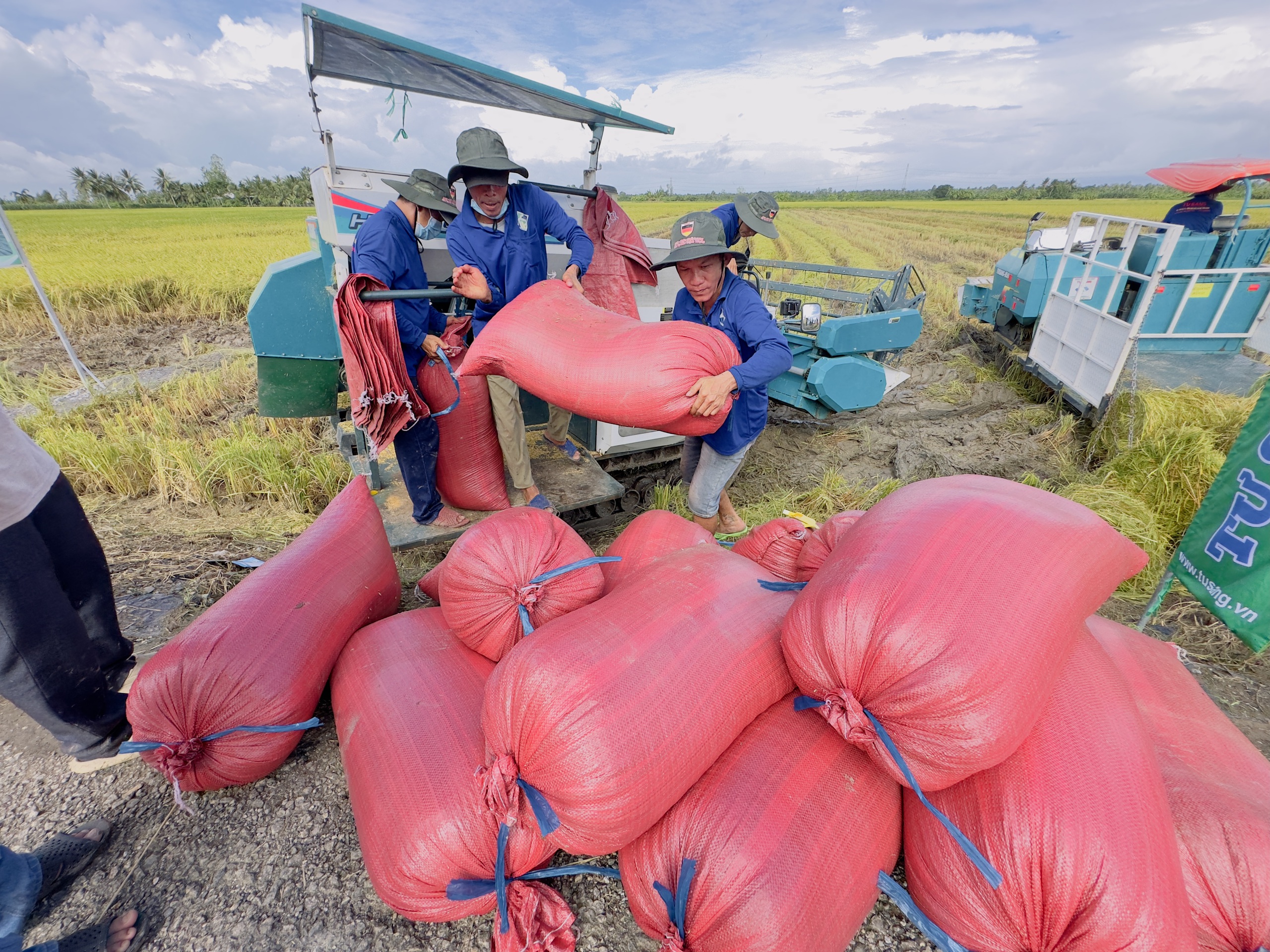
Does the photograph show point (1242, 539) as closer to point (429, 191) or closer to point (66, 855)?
point (429, 191)

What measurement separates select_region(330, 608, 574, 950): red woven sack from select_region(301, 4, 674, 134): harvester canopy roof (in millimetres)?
2758

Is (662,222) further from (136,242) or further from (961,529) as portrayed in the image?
(961,529)

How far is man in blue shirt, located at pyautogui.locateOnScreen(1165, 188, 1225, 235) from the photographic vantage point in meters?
5.65

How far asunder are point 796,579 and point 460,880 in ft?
4.54

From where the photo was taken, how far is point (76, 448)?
3859 mm

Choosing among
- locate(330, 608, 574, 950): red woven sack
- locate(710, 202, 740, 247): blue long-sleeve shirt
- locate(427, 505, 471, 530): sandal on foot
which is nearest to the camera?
locate(330, 608, 574, 950): red woven sack

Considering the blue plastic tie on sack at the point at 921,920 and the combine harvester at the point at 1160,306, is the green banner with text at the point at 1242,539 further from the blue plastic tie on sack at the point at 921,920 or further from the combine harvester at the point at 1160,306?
the combine harvester at the point at 1160,306

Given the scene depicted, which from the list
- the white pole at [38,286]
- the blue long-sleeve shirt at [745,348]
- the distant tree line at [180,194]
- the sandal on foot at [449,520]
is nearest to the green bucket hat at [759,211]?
the blue long-sleeve shirt at [745,348]

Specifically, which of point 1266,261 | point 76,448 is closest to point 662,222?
point 1266,261

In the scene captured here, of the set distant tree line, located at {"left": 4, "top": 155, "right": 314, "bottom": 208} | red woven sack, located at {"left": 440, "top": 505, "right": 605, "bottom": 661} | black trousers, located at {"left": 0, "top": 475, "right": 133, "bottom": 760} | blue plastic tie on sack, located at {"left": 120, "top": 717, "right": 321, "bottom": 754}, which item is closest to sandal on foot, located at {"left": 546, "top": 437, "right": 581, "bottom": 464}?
red woven sack, located at {"left": 440, "top": 505, "right": 605, "bottom": 661}

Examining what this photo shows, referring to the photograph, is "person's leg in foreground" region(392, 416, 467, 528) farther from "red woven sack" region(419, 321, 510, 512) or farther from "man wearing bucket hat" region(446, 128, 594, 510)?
"man wearing bucket hat" region(446, 128, 594, 510)

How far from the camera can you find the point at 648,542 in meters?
1.98

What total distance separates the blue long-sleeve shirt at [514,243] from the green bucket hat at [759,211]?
3.11 ft

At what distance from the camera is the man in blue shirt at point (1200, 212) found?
565cm
